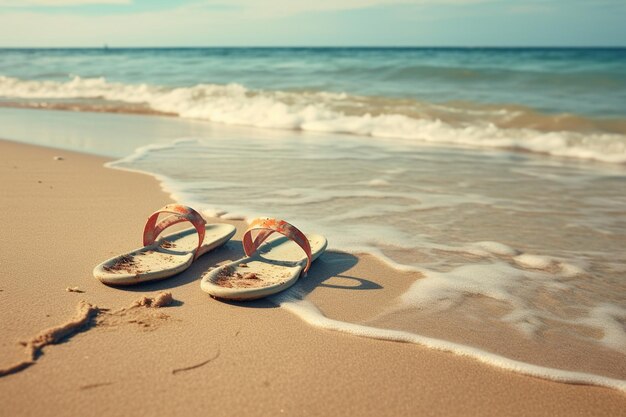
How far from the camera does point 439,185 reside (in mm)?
5215

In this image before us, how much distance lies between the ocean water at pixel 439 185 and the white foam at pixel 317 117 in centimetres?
4

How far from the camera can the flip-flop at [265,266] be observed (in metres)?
2.57

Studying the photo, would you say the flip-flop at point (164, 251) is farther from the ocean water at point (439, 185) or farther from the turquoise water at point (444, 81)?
the turquoise water at point (444, 81)

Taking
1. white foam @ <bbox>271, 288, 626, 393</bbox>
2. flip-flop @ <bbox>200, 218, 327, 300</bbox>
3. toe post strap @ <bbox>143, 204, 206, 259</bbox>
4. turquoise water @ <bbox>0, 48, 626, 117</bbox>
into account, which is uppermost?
turquoise water @ <bbox>0, 48, 626, 117</bbox>

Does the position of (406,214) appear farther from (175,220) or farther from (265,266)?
(175,220)

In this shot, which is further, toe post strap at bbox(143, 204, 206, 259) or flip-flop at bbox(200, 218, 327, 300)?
toe post strap at bbox(143, 204, 206, 259)

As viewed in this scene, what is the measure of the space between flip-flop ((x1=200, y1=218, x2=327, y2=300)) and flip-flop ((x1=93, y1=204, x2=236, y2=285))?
9.4 inches

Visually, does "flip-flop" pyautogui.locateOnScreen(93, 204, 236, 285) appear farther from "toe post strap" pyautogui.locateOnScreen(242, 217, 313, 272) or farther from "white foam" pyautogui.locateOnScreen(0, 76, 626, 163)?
"white foam" pyautogui.locateOnScreen(0, 76, 626, 163)

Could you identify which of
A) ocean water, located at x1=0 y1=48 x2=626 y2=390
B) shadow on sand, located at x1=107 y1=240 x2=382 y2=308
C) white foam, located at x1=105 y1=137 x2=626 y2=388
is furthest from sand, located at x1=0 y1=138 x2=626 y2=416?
white foam, located at x1=105 y1=137 x2=626 y2=388

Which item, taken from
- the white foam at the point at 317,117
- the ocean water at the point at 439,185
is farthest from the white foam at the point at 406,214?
the white foam at the point at 317,117

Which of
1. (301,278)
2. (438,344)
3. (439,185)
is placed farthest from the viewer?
(439,185)

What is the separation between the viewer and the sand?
1810 mm

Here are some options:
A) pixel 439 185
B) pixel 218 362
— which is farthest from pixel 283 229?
pixel 439 185

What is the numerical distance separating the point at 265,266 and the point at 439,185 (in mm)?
2667
